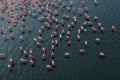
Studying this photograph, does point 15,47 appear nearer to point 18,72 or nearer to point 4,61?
point 4,61

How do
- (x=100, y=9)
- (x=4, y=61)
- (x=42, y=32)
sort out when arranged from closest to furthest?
(x=4, y=61) < (x=42, y=32) < (x=100, y=9)

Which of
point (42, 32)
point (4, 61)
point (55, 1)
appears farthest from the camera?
point (55, 1)

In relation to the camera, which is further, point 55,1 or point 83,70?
point 55,1

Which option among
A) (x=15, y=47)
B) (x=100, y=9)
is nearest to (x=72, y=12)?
(x=100, y=9)

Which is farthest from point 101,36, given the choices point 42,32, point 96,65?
point 42,32

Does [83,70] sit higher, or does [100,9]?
[100,9]

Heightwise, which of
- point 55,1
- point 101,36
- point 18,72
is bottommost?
point 18,72

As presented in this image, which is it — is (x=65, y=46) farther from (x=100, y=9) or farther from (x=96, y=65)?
(x=100, y=9)
